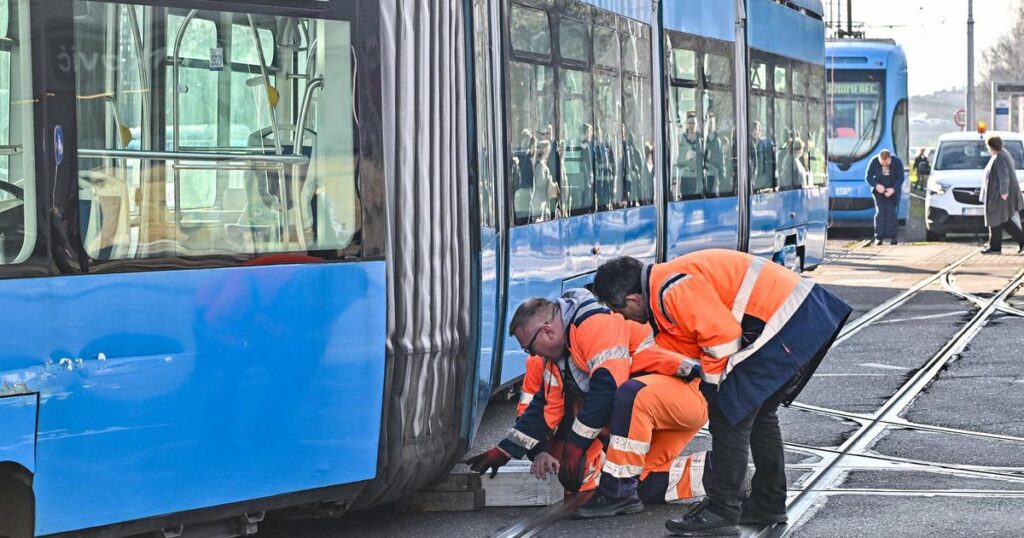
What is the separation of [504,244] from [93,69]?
122 inches

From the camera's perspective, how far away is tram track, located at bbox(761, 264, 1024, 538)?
7391mm

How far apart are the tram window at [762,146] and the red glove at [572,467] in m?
8.23

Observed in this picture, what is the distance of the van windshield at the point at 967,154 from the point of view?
27.8m

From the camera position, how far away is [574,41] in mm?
10016

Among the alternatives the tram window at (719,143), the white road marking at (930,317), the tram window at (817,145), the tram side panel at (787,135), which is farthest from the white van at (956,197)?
the tram window at (719,143)

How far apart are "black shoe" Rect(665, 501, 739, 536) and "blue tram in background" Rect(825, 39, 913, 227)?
22520mm

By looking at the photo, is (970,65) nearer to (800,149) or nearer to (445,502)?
(800,149)

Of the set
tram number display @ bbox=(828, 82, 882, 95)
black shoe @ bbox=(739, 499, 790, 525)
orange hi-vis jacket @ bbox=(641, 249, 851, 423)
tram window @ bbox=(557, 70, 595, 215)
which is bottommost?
black shoe @ bbox=(739, 499, 790, 525)

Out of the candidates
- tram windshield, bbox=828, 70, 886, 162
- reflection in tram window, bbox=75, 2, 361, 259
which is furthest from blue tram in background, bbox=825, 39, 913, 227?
reflection in tram window, bbox=75, 2, 361, 259

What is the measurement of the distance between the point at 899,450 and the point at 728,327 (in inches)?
107

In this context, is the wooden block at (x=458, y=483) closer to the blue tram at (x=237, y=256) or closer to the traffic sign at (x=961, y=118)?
the blue tram at (x=237, y=256)

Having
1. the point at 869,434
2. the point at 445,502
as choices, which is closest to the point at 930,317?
the point at 869,434

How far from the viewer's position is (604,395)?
23.6 ft

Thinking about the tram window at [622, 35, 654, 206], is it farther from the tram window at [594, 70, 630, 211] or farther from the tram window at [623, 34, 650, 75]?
the tram window at [594, 70, 630, 211]
